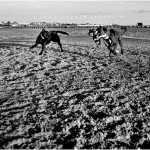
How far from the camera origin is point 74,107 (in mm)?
4633

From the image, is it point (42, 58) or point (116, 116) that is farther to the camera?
point (42, 58)

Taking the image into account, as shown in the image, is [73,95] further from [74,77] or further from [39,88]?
[74,77]

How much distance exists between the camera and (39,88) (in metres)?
5.91

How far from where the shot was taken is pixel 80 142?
10.9ft

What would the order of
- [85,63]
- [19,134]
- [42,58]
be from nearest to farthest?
[19,134] → [85,63] → [42,58]

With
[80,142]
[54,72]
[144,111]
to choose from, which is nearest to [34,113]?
[80,142]

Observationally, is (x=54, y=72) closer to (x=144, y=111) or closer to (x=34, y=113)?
(x=34, y=113)

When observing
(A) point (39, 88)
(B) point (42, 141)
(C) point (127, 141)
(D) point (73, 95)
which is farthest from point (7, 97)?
(C) point (127, 141)

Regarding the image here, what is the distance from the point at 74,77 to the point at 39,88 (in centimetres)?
152

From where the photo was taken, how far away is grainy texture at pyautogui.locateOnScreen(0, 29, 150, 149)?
3.44 metres

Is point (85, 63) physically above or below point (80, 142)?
above

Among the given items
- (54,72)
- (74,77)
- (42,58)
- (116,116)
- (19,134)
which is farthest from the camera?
(42,58)

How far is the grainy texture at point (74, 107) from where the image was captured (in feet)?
11.3

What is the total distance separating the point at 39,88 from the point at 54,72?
1.76 metres
